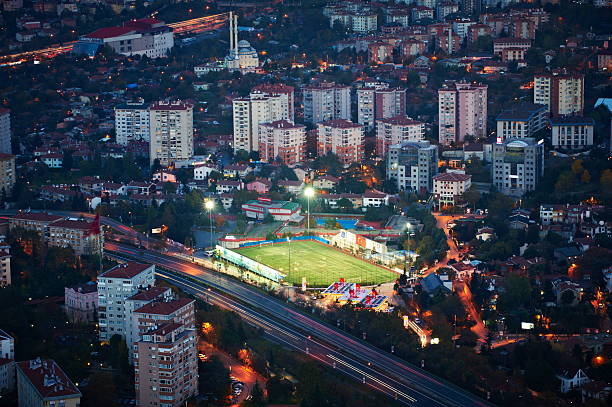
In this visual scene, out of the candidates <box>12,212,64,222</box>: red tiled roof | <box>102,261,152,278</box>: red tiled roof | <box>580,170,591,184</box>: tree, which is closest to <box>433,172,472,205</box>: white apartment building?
<box>580,170,591,184</box>: tree

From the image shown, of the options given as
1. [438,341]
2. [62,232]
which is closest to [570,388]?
[438,341]

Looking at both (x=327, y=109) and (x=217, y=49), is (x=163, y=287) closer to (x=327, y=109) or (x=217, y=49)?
(x=327, y=109)

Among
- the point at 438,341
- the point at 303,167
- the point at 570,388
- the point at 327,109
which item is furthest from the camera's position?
the point at 327,109

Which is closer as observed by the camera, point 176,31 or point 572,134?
point 572,134

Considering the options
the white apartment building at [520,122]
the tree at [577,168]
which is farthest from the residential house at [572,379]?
the white apartment building at [520,122]

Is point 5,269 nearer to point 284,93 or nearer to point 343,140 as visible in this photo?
point 343,140

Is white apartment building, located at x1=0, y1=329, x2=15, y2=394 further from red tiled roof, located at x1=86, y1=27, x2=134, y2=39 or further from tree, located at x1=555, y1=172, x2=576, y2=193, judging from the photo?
red tiled roof, located at x1=86, y1=27, x2=134, y2=39

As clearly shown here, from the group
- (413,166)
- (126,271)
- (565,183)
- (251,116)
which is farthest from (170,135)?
(126,271)
